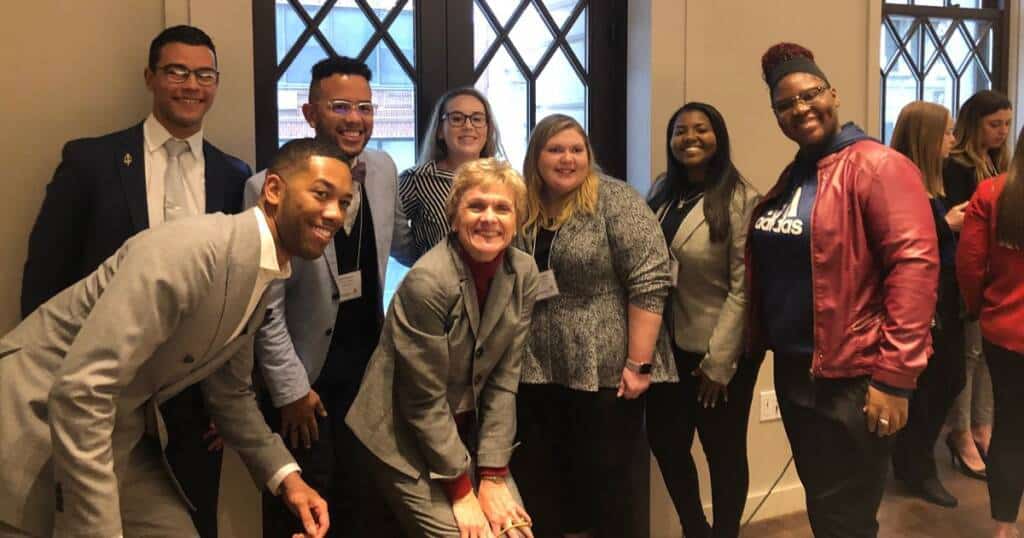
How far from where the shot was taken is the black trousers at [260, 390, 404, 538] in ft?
7.54

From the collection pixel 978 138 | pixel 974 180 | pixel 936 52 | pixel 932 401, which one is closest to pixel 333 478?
pixel 932 401

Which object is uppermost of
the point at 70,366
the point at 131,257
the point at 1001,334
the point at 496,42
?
the point at 496,42

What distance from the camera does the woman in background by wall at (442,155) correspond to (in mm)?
2518

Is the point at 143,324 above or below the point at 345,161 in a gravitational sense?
below

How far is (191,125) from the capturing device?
7.03 feet

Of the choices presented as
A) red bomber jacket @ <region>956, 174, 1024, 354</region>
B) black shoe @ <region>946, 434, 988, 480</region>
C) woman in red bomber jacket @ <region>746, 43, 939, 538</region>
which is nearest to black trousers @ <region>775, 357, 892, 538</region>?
woman in red bomber jacket @ <region>746, 43, 939, 538</region>

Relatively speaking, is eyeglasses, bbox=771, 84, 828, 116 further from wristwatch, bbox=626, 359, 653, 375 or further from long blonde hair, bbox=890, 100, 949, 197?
long blonde hair, bbox=890, 100, 949, 197

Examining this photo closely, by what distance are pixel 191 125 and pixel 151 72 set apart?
0.16 meters

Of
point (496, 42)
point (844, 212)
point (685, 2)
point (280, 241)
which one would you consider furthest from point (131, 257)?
point (685, 2)

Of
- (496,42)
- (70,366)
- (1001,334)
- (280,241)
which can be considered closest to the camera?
(70,366)

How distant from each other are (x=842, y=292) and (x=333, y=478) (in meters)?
1.41

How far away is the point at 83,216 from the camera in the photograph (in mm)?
2082

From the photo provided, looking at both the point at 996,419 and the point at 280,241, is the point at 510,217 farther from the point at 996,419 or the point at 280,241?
the point at 996,419

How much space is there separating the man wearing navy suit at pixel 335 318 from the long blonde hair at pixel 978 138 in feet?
7.65
